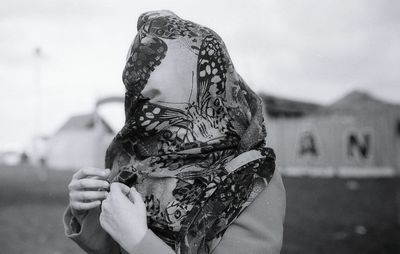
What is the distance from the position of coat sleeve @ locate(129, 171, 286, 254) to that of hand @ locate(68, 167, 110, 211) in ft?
0.89

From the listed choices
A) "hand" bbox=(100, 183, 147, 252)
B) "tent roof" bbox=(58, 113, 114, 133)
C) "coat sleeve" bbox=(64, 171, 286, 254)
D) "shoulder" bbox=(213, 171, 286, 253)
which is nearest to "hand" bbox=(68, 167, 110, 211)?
"hand" bbox=(100, 183, 147, 252)

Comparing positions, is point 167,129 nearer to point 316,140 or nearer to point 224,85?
point 224,85

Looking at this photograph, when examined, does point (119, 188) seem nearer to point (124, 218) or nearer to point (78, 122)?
point (124, 218)

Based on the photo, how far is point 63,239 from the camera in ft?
21.2

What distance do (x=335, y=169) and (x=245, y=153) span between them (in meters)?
20.3

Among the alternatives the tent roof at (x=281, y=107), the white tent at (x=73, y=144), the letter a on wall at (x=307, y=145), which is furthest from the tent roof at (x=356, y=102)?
the white tent at (x=73, y=144)

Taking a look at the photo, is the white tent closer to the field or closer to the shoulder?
the field

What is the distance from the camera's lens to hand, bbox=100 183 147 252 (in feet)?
4.21

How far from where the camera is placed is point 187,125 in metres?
1.46

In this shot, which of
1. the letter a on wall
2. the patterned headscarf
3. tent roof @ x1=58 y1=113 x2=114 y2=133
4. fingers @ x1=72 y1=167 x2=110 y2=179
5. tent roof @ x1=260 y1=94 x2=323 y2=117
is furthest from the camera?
tent roof @ x1=58 y1=113 x2=114 y2=133

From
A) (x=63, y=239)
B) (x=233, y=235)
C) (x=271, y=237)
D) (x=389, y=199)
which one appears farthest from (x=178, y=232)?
(x=389, y=199)

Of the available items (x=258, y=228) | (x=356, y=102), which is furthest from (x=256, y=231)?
(x=356, y=102)

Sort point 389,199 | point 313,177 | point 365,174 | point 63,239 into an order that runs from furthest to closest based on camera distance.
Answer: point 313,177, point 365,174, point 389,199, point 63,239

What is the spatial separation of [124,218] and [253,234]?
0.37m
